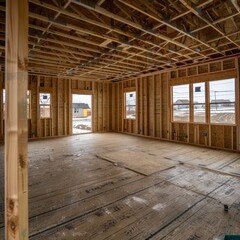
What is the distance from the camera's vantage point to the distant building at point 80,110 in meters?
23.7

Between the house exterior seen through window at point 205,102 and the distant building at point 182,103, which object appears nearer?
the house exterior seen through window at point 205,102

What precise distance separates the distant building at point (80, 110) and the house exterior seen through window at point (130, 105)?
13.7m

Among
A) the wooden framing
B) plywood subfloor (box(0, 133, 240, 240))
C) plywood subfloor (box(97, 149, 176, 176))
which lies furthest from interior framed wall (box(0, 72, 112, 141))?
plywood subfloor (box(97, 149, 176, 176))

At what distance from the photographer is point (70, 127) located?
9.76 m

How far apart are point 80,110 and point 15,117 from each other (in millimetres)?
24710

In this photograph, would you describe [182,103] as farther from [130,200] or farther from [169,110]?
[130,200]

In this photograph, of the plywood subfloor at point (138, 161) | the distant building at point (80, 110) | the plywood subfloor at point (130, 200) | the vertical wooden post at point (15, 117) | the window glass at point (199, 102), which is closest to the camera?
the vertical wooden post at point (15, 117)

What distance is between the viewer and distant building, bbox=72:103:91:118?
2365 centimetres

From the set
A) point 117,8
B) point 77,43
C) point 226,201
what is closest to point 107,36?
point 117,8

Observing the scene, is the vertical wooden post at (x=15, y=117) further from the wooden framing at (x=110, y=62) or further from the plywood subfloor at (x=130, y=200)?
the plywood subfloor at (x=130, y=200)

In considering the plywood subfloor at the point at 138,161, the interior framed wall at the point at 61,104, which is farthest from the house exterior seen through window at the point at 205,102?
the interior framed wall at the point at 61,104

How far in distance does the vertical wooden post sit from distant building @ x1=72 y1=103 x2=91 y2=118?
22.7 m

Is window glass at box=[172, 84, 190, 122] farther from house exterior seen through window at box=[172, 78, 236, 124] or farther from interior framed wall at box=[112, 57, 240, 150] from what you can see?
interior framed wall at box=[112, 57, 240, 150]

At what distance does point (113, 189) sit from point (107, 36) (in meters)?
3.45
